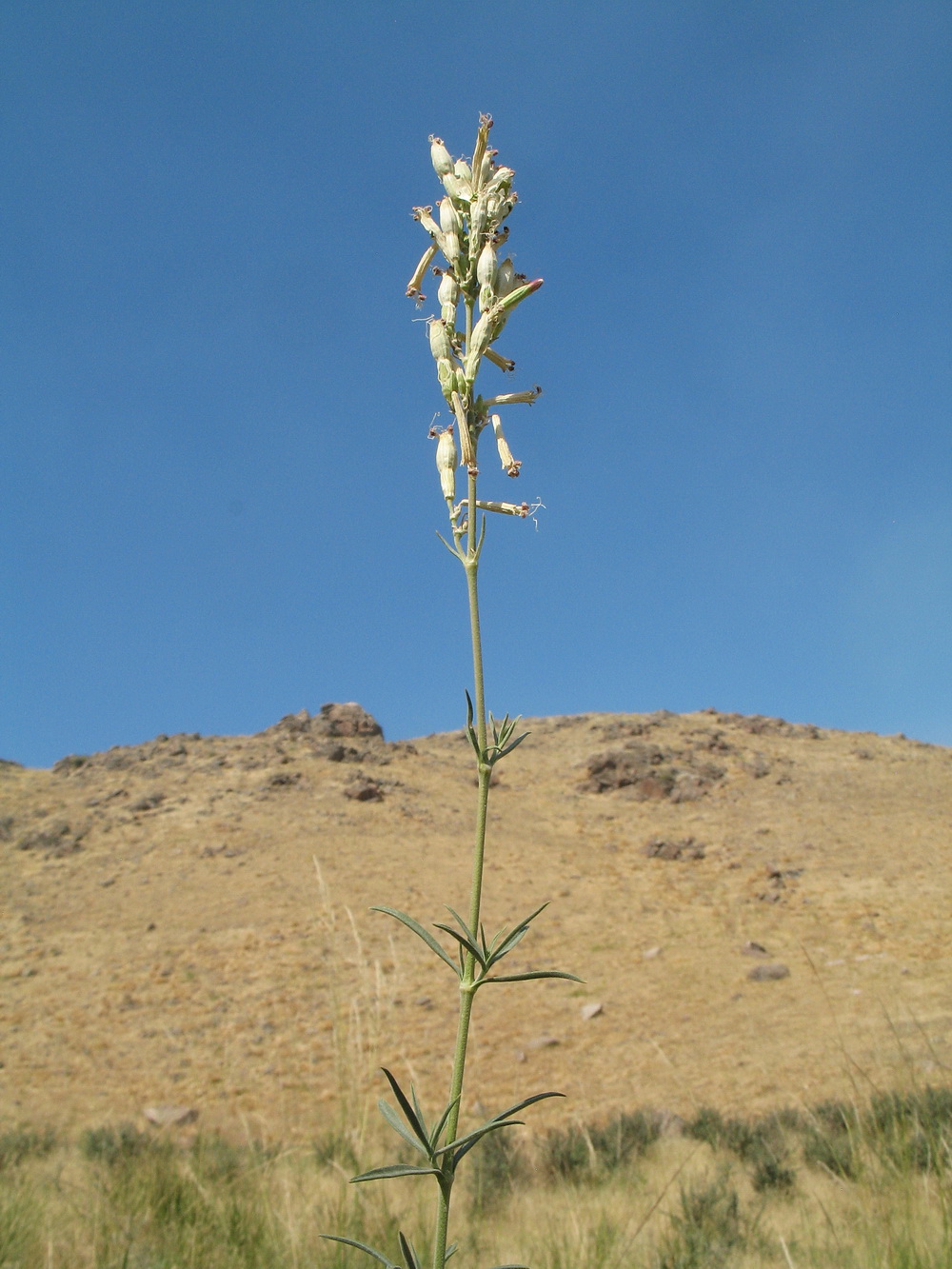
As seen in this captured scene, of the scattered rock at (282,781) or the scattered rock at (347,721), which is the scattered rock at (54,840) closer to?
the scattered rock at (282,781)

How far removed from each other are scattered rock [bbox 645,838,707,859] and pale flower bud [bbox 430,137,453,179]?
21916 mm

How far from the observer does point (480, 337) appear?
1790mm

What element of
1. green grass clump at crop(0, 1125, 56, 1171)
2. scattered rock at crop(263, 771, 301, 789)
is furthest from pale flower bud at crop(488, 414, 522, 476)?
scattered rock at crop(263, 771, 301, 789)

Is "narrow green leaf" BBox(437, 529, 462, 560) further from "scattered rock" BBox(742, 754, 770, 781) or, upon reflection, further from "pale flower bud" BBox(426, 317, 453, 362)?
"scattered rock" BBox(742, 754, 770, 781)

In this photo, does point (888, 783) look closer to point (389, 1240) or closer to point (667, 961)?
point (667, 961)

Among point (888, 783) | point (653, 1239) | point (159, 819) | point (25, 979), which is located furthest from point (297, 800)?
point (653, 1239)

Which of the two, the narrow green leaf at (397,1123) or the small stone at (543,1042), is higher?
the narrow green leaf at (397,1123)

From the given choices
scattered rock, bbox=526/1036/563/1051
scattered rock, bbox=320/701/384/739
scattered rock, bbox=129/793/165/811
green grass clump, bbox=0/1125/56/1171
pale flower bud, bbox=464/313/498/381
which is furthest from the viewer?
scattered rock, bbox=320/701/384/739

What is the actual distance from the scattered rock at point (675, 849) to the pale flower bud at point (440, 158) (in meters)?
21.9

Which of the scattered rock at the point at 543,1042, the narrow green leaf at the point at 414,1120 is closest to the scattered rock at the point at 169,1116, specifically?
the scattered rock at the point at 543,1042

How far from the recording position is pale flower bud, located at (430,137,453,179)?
210 centimetres

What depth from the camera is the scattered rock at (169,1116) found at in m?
10.5

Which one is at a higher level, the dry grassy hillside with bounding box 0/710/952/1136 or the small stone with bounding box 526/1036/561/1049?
the dry grassy hillside with bounding box 0/710/952/1136

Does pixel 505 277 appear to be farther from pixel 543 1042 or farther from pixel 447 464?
pixel 543 1042
